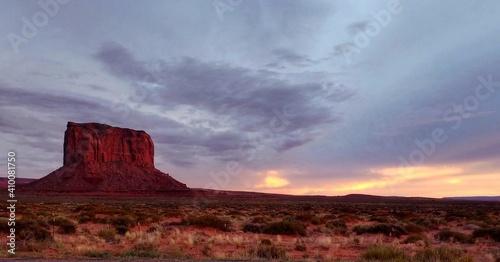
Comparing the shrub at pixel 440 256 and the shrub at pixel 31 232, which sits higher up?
the shrub at pixel 31 232

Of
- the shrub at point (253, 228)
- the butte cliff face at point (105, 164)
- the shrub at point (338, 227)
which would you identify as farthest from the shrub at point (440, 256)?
the butte cliff face at point (105, 164)

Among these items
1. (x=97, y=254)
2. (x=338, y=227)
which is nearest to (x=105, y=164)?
(x=338, y=227)

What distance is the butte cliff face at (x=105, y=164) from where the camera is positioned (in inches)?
4739

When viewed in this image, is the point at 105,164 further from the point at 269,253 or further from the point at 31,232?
the point at 269,253

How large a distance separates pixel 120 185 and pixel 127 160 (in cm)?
1802

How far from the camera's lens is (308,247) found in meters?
18.0

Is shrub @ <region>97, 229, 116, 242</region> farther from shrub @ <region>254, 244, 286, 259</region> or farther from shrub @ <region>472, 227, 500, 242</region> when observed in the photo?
shrub @ <region>472, 227, 500, 242</region>

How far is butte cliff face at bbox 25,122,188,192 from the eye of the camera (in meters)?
120

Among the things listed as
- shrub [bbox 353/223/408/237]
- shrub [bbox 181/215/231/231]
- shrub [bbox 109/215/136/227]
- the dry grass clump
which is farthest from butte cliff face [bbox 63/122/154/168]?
the dry grass clump

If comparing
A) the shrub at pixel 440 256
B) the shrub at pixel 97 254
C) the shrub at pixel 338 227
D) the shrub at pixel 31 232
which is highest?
the shrub at pixel 31 232

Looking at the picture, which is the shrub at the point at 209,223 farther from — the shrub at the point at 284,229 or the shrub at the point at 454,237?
the shrub at the point at 454,237

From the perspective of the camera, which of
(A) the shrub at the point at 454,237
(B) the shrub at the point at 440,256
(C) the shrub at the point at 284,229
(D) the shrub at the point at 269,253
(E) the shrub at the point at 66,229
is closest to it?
(B) the shrub at the point at 440,256

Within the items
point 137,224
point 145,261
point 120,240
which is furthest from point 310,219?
point 145,261

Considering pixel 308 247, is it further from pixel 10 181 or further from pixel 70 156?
pixel 70 156
